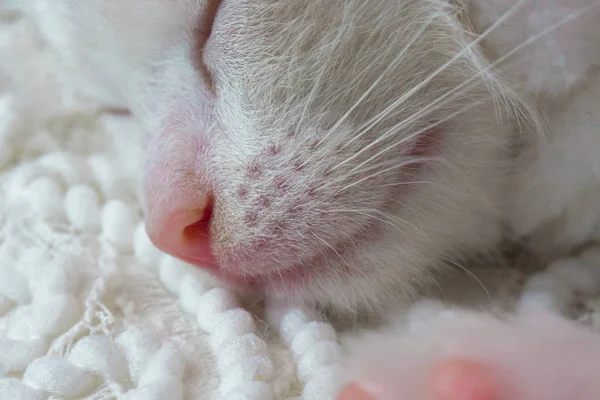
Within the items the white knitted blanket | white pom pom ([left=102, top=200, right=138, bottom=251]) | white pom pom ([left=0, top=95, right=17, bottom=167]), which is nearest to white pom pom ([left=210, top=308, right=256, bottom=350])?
the white knitted blanket

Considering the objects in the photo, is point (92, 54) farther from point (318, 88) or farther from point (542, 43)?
point (542, 43)

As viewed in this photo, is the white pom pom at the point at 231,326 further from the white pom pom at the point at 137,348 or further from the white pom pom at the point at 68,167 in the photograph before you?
the white pom pom at the point at 68,167

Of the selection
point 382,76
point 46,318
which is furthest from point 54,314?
point 382,76

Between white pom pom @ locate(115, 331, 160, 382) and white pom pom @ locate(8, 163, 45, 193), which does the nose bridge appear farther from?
white pom pom @ locate(8, 163, 45, 193)

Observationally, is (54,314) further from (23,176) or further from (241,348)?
(23,176)

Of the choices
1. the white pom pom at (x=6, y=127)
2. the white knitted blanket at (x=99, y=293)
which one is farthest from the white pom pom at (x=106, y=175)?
the white pom pom at (x=6, y=127)

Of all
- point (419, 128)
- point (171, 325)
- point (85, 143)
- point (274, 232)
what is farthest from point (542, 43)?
point (85, 143)

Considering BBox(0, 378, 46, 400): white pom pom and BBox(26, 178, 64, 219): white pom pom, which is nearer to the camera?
BBox(0, 378, 46, 400): white pom pom
